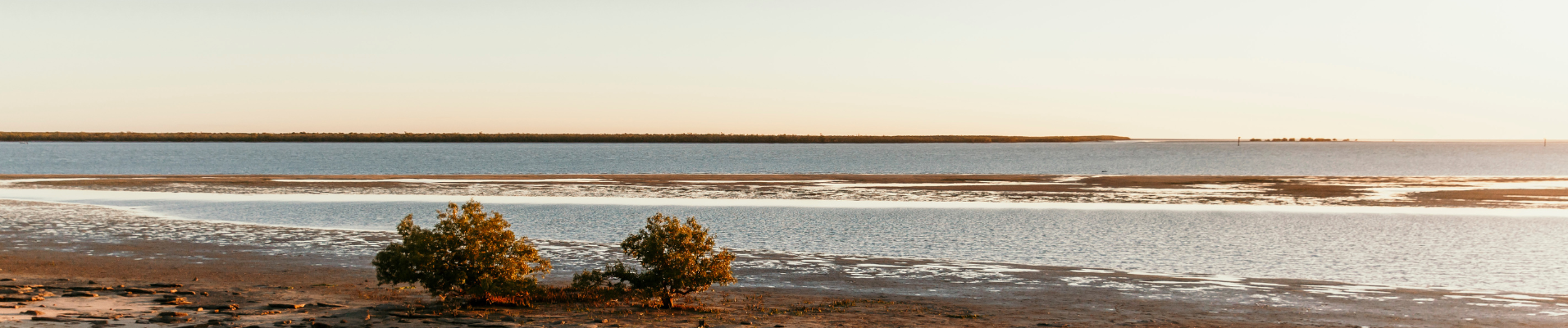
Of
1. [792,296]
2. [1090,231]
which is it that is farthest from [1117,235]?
[792,296]

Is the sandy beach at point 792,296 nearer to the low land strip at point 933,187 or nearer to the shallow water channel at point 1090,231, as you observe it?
the shallow water channel at point 1090,231

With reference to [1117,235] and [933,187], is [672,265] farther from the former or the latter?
[933,187]

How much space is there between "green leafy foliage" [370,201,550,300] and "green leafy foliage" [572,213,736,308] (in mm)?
1151

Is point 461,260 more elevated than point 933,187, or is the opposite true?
point 461,260

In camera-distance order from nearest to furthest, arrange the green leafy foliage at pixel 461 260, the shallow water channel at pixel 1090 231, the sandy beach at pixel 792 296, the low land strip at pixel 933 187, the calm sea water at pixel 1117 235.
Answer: the sandy beach at pixel 792 296 < the green leafy foliage at pixel 461 260 < the calm sea water at pixel 1117 235 < the shallow water channel at pixel 1090 231 < the low land strip at pixel 933 187

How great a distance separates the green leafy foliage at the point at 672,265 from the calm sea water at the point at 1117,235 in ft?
31.4

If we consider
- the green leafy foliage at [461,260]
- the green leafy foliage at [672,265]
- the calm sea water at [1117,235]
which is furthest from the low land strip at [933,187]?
the green leafy foliage at [461,260]

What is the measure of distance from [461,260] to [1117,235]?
2068cm

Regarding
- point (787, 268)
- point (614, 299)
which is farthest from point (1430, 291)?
point (614, 299)

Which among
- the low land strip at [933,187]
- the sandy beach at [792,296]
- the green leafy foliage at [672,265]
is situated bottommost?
the low land strip at [933,187]

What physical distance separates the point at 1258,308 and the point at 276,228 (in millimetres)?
26516

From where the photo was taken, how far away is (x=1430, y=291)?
18266mm

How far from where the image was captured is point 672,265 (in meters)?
15.3

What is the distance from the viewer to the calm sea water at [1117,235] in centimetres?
2252
